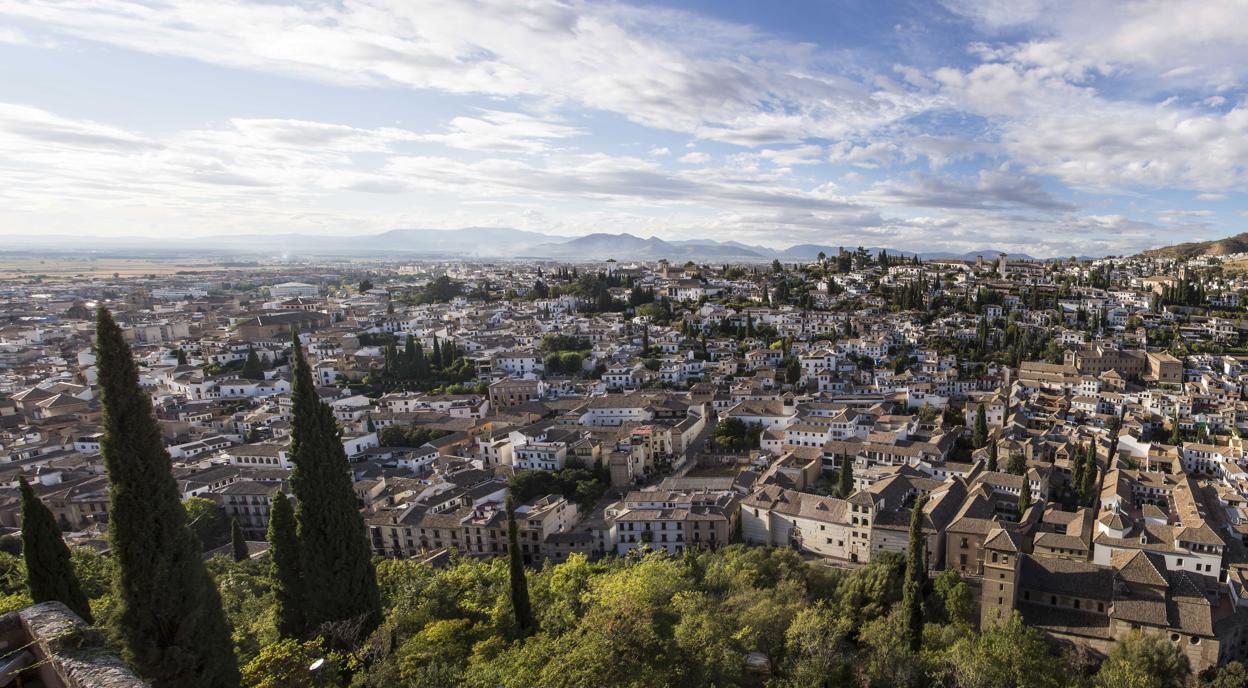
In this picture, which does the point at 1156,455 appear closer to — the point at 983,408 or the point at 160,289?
the point at 983,408

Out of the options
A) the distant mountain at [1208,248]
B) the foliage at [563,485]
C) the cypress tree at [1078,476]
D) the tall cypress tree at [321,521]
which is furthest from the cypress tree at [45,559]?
the distant mountain at [1208,248]

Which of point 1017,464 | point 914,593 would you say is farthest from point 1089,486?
point 914,593

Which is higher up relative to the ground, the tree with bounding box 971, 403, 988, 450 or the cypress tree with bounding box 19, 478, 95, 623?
the cypress tree with bounding box 19, 478, 95, 623

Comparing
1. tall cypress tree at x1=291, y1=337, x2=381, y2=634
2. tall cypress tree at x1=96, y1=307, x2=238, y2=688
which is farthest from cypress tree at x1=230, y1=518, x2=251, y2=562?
tall cypress tree at x1=96, y1=307, x2=238, y2=688

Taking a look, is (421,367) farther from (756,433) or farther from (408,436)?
(756,433)

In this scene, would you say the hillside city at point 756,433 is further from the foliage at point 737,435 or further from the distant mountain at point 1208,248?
the distant mountain at point 1208,248

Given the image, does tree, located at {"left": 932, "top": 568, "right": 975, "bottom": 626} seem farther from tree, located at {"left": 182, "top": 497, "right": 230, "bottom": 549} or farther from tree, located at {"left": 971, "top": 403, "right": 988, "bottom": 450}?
tree, located at {"left": 182, "top": 497, "right": 230, "bottom": 549}
